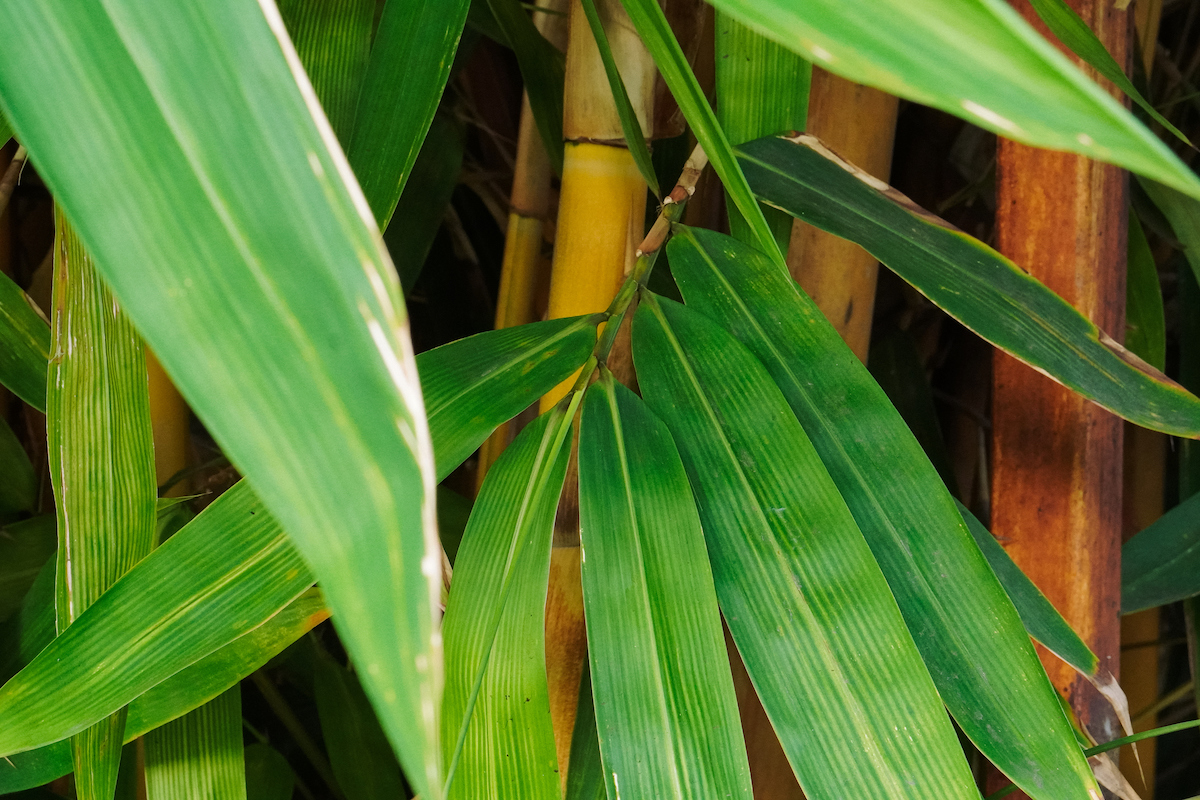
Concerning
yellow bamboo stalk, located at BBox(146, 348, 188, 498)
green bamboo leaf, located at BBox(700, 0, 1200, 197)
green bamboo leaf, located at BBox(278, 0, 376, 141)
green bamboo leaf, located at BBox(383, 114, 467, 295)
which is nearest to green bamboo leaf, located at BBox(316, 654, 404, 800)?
yellow bamboo stalk, located at BBox(146, 348, 188, 498)

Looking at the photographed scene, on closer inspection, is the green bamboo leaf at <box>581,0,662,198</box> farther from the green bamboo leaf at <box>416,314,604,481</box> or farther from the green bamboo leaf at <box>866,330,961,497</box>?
the green bamboo leaf at <box>866,330,961,497</box>

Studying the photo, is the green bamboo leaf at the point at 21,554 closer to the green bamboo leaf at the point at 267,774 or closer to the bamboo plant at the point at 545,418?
the bamboo plant at the point at 545,418

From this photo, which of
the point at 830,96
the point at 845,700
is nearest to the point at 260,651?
the point at 845,700

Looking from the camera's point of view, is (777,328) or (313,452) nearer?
(313,452)

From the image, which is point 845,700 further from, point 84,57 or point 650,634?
point 84,57

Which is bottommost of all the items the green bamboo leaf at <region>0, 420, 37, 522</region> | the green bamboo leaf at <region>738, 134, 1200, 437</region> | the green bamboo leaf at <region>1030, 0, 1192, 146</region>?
the green bamboo leaf at <region>0, 420, 37, 522</region>

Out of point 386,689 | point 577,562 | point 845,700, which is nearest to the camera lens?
point 386,689

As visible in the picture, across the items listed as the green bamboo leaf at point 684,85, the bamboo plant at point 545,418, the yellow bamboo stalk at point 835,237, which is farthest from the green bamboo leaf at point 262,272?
the yellow bamboo stalk at point 835,237
